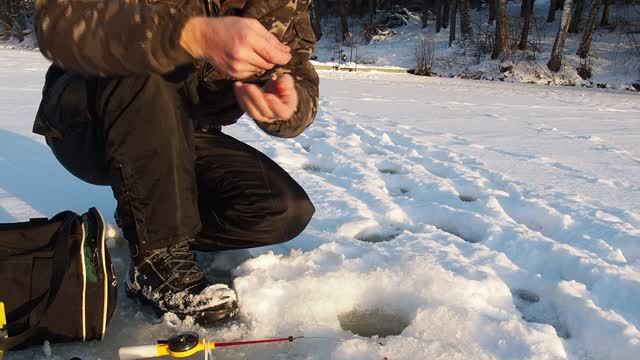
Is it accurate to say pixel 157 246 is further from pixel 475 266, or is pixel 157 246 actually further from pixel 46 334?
pixel 475 266

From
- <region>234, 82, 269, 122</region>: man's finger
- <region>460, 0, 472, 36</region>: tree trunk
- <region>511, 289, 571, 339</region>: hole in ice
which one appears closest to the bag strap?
<region>234, 82, 269, 122</region>: man's finger

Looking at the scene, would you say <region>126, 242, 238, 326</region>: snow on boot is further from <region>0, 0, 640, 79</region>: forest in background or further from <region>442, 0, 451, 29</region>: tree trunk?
<region>442, 0, 451, 29</region>: tree trunk

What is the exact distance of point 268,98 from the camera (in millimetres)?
1238

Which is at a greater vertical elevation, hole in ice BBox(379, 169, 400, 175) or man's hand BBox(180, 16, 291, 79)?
man's hand BBox(180, 16, 291, 79)

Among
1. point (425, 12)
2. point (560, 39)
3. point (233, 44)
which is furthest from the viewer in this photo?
point (425, 12)

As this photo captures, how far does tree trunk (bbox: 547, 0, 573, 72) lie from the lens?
14.6 metres

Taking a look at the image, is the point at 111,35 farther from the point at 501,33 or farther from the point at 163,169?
the point at 501,33

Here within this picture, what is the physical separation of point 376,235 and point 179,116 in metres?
1.02

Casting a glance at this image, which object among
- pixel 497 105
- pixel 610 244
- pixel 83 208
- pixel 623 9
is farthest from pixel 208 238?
pixel 623 9

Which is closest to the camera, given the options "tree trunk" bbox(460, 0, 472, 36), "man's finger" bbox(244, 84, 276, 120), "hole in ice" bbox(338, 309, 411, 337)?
"man's finger" bbox(244, 84, 276, 120)

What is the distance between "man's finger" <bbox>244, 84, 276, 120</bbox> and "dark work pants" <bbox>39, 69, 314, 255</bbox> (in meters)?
0.29

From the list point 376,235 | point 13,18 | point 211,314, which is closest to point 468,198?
point 376,235

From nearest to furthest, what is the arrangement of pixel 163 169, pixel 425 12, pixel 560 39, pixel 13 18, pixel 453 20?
pixel 163 169
pixel 560 39
pixel 453 20
pixel 425 12
pixel 13 18

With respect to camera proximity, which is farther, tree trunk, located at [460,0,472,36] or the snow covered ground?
tree trunk, located at [460,0,472,36]
